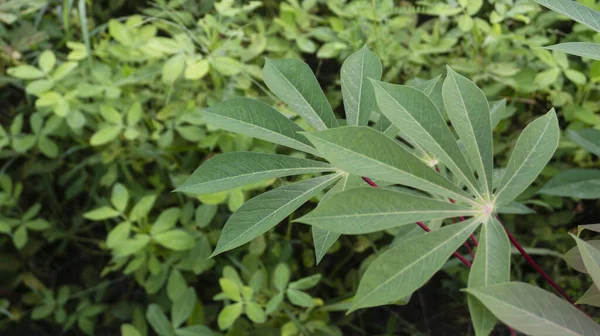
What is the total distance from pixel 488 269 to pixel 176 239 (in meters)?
0.95

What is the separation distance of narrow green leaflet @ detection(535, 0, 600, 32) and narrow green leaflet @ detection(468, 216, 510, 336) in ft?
0.98

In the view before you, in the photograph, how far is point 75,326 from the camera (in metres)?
1.98

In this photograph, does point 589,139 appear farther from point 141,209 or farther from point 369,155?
point 141,209

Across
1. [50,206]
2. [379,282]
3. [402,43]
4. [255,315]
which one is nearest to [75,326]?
[50,206]

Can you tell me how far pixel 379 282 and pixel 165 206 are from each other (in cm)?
129

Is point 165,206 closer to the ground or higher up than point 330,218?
closer to the ground

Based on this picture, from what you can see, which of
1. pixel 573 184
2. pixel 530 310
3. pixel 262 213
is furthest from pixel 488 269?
pixel 573 184

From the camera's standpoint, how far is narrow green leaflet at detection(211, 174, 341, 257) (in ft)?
2.17

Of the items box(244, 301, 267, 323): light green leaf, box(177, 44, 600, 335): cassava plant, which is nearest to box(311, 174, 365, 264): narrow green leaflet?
box(177, 44, 600, 335): cassava plant

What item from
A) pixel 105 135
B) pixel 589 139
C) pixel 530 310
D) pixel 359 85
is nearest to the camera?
pixel 530 310

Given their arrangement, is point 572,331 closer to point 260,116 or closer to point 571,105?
point 260,116

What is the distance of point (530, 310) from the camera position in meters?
0.51

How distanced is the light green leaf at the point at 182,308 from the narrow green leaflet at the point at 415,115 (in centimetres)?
90

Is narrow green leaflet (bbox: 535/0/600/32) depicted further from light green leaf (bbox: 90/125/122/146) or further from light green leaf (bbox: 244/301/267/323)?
light green leaf (bbox: 90/125/122/146)
